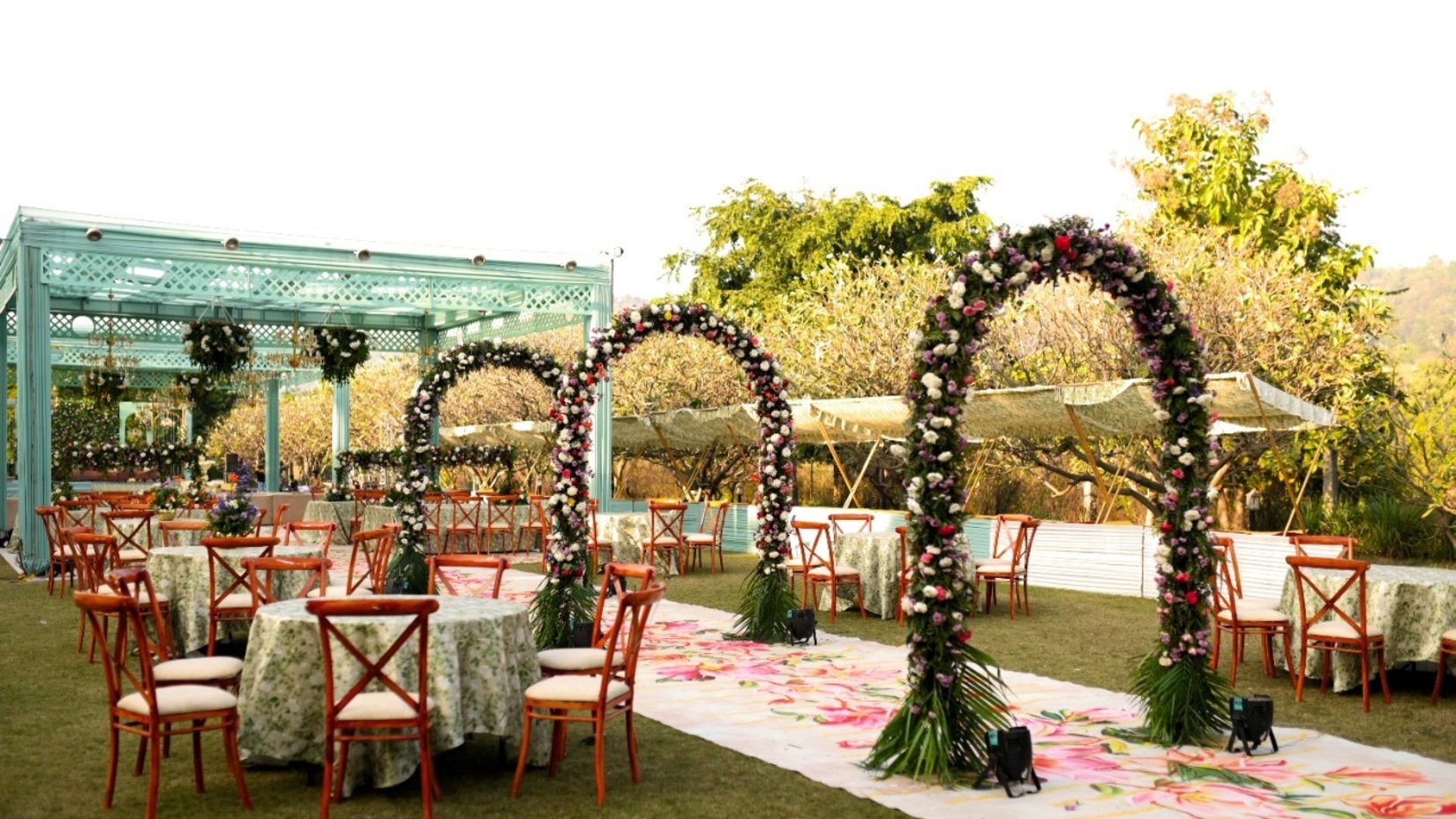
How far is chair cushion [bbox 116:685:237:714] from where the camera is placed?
484 centimetres

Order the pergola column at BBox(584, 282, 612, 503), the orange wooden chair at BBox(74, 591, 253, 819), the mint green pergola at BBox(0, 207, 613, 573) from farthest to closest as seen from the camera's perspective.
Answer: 1. the pergola column at BBox(584, 282, 612, 503)
2. the mint green pergola at BBox(0, 207, 613, 573)
3. the orange wooden chair at BBox(74, 591, 253, 819)

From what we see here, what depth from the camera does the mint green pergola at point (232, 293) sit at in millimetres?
14078

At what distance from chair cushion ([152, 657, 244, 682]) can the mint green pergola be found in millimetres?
9904

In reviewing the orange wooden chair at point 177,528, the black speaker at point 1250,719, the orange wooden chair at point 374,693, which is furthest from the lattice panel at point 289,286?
the black speaker at point 1250,719

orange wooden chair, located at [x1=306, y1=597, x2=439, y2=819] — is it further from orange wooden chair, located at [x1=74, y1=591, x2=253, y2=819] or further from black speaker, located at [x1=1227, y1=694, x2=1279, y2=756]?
black speaker, located at [x1=1227, y1=694, x2=1279, y2=756]

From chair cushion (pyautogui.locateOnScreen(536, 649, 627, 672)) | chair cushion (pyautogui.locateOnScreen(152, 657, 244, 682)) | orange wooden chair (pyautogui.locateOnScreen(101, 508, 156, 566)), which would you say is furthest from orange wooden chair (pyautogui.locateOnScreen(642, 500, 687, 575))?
chair cushion (pyautogui.locateOnScreen(152, 657, 244, 682))

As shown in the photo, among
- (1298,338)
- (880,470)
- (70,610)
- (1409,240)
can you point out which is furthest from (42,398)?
(1409,240)

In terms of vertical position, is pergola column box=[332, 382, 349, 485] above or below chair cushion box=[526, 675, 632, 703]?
above

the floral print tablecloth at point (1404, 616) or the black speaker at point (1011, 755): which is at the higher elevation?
the floral print tablecloth at point (1404, 616)

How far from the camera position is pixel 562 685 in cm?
521

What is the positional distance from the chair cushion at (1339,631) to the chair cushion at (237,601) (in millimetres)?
6254

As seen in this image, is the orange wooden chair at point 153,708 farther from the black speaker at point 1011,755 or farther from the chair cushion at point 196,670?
the black speaker at point 1011,755

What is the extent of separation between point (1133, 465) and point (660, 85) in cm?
1210

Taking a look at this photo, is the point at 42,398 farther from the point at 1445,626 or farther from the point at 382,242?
the point at 1445,626
